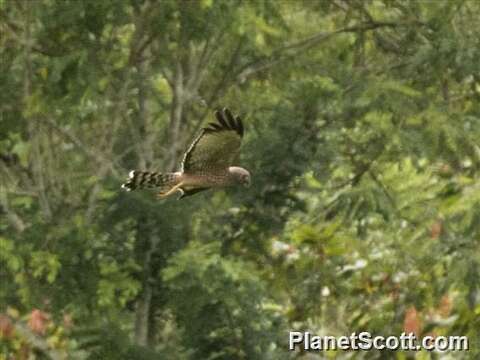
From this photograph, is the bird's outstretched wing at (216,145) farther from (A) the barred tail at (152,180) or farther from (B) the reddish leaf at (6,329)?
(B) the reddish leaf at (6,329)

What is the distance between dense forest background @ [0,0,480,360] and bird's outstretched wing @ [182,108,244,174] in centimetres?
299

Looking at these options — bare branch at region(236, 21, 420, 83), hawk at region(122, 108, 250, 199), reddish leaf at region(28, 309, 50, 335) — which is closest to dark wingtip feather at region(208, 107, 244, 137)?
hawk at region(122, 108, 250, 199)

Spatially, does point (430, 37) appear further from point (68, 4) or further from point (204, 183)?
point (204, 183)

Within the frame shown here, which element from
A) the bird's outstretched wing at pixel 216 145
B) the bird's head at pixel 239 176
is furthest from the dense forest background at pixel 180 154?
the bird's outstretched wing at pixel 216 145

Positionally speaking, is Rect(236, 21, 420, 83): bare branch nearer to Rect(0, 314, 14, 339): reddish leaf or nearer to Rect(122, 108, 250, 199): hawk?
Rect(0, 314, 14, 339): reddish leaf

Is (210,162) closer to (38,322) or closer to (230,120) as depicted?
(230,120)

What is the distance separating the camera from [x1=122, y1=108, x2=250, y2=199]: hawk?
4.62 meters

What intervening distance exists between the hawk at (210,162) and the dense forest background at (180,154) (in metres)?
2.93

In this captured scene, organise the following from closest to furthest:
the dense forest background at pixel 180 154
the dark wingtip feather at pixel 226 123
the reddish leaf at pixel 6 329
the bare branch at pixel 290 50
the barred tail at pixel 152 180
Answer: the dark wingtip feather at pixel 226 123 → the barred tail at pixel 152 180 → the reddish leaf at pixel 6 329 → the dense forest background at pixel 180 154 → the bare branch at pixel 290 50

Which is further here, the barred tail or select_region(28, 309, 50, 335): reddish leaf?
select_region(28, 309, 50, 335): reddish leaf

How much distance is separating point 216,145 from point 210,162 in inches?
3.4

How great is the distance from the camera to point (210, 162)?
4.72 metres

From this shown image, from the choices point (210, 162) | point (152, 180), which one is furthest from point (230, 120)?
point (152, 180)

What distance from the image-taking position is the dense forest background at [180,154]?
855 centimetres
